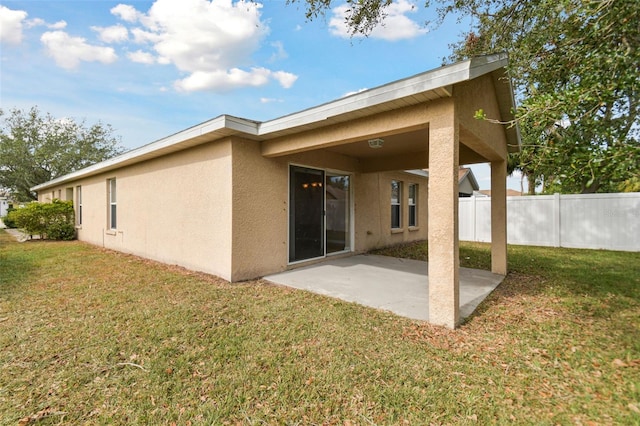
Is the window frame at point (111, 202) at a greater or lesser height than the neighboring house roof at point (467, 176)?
lesser

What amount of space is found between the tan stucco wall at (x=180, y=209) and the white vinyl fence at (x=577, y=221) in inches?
456

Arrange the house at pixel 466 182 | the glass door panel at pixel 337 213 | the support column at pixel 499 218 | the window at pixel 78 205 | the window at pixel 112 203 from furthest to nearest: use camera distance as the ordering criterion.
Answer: the house at pixel 466 182, the window at pixel 78 205, the window at pixel 112 203, the glass door panel at pixel 337 213, the support column at pixel 499 218

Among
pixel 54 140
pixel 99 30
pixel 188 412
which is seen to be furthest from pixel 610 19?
pixel 54 140

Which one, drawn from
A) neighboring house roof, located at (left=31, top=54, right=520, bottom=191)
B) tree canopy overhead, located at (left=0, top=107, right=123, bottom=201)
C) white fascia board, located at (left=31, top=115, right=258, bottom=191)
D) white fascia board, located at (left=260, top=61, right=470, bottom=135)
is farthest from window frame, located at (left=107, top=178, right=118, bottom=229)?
tree canopy overhead, located at (left=0, top=107, right=123, bottom=201)

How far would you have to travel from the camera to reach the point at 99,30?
22.8ft

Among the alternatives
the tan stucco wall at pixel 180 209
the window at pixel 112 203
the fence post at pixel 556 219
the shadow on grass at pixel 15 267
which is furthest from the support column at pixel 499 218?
the window at pixel 112 203

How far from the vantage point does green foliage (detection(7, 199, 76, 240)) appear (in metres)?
12.3

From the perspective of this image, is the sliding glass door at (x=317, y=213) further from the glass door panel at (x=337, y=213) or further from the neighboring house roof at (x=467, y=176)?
the neighboring house roof at (x=467, y=176)

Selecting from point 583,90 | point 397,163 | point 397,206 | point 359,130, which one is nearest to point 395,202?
point 397,206

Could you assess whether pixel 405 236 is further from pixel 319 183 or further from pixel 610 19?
pixel 610 19

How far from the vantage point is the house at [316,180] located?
144 inches

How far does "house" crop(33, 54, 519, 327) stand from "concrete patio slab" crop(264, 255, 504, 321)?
1.69 feet

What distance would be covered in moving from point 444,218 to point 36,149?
30.0 metres

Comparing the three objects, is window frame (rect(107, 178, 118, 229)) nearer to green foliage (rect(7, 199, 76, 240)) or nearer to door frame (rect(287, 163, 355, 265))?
green foliage (rect(7, 199, 76, 240))
